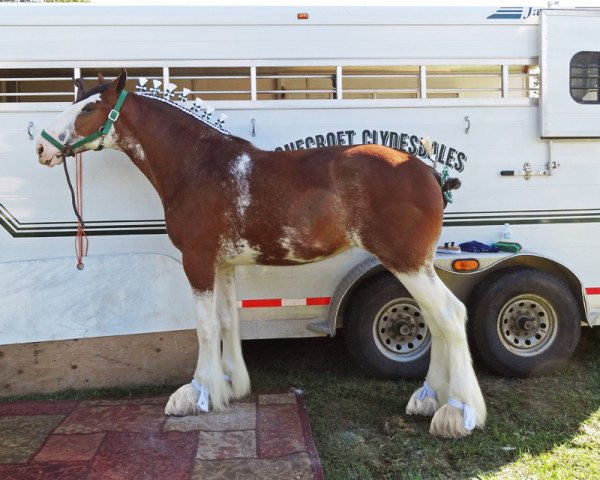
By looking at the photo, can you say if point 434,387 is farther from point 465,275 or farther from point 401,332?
point 465,275

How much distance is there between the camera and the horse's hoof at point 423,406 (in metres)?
3.83

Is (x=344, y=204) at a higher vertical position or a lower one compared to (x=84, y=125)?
lower

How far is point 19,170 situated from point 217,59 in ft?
5.83

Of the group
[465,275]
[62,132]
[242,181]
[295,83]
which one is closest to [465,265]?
[465,275]

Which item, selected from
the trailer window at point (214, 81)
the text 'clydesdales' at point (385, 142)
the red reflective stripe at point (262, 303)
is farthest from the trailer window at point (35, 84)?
the red reflective stripe at point (262, 303)

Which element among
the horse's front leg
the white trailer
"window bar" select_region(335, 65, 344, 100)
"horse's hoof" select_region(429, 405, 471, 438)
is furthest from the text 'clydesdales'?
"horse's hoof" select_region(429, 405, 471, 438)

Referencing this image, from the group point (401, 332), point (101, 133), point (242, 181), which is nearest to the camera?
point (242, 181)

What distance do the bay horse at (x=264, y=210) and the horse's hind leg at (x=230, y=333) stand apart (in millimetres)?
12

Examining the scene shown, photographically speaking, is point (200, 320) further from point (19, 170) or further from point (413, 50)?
point (413, 50)

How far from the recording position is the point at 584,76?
4.46 metres

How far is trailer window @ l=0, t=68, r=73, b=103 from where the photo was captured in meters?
4.26

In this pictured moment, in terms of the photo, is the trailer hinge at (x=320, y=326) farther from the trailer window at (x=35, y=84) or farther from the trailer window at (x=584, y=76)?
the trailer window at (x=584, y=76)

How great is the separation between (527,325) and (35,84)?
14.9 feet

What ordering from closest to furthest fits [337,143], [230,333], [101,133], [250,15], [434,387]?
1. [434,387]
2. [101,133]
3. [230,333]
4. [250,15]
5. [337,143]
